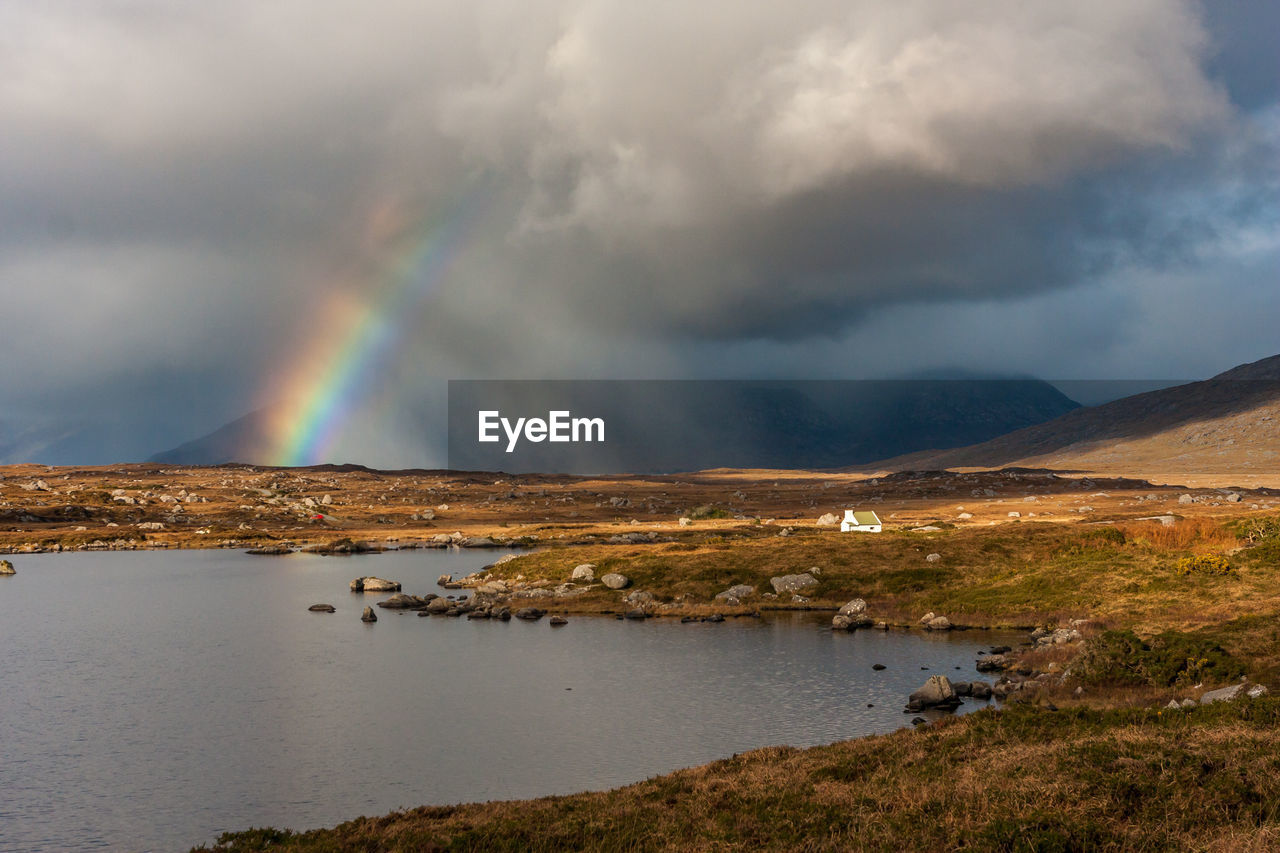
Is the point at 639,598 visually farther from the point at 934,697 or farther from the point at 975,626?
the point at 934,697

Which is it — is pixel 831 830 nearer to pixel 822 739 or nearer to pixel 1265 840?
pixel 1265 840

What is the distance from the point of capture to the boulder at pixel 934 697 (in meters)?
46.1

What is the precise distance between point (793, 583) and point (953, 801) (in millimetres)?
62688

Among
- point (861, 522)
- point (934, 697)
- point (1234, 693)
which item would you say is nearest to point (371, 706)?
point (934, 697)

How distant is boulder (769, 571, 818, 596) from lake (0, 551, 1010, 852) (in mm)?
6309

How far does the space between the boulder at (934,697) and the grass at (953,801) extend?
42.2ft

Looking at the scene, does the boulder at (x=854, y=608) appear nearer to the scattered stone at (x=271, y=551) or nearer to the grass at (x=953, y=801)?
the grass at (x=953, y=801)

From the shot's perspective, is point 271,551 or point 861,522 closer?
point 861,522

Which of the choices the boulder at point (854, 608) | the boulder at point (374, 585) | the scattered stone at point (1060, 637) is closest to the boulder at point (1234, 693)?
the scattered stone at point (1060, 637)

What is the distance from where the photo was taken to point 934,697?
46.2m

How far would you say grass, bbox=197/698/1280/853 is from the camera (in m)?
21.8

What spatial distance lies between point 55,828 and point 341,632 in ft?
145

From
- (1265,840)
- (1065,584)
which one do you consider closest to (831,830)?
(1265,840)

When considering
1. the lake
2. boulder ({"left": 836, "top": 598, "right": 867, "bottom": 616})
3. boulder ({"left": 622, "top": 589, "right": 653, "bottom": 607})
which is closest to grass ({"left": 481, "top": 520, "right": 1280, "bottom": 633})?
boulder ({"left": 622, "top": 589, "right": 653, "bottom": 607})
